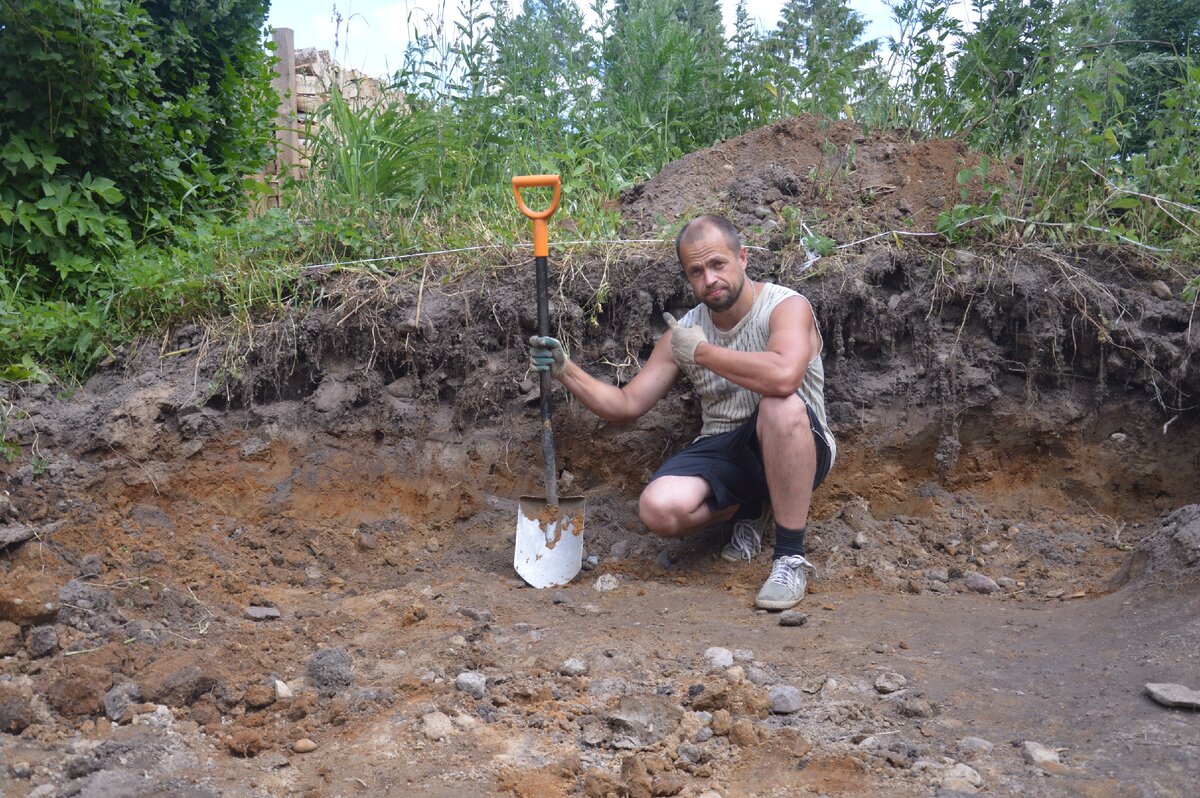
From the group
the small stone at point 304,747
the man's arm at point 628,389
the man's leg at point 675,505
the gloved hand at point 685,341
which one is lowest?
the small stone at point 304,747

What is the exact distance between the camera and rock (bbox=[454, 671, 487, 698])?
2.63 meters

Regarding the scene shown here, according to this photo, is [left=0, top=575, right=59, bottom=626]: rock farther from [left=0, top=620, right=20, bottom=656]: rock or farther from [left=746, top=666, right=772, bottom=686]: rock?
[left=746, top=666, right=772, bottom=686]: rock

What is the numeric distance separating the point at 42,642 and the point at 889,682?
2411 mm

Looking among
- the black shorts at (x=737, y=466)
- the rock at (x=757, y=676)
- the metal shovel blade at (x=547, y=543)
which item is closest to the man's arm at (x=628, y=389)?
the black shorts at (x=737, y=466)

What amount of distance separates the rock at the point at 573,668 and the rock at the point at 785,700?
53 cm

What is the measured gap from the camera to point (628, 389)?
12.5 ft

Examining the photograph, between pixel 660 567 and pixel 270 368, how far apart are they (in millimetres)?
1829

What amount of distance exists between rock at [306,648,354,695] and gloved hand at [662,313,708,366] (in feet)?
5.12

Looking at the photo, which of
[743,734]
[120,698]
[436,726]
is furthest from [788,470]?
[120,698]

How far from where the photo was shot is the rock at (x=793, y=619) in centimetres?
308

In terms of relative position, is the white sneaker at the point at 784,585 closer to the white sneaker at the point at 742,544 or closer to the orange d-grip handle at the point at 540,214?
the white sneaker at the point at 742,544

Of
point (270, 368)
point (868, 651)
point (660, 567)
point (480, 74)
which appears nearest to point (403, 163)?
point (480, 74)

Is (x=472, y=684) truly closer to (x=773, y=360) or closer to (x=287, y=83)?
(x=773, y=360)

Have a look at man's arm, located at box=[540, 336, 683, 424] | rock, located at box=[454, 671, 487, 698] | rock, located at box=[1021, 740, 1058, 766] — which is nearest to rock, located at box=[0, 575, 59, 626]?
rock, located at box=[454, 671, 487, 698]
